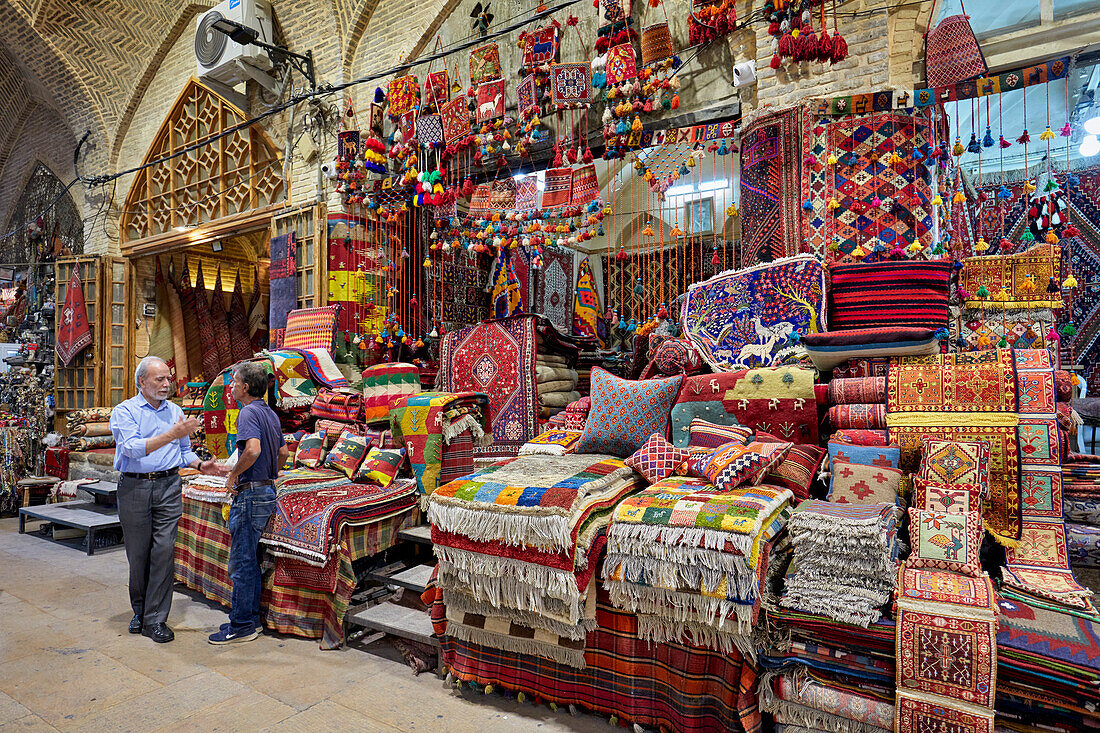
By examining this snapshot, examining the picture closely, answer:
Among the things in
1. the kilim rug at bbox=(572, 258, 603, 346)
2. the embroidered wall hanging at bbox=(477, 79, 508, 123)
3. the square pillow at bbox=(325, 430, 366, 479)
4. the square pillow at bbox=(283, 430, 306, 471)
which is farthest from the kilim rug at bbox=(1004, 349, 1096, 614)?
the kilim rug at bbox=(572, 258, 603, 346)

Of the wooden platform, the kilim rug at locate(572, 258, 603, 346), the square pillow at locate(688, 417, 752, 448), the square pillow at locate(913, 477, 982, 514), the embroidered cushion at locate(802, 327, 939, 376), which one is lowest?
the wooden platform

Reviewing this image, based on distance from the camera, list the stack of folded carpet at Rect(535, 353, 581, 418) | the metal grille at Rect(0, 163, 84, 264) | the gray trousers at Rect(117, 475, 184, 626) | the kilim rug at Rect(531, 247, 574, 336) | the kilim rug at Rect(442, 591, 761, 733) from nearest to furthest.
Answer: the kilim rug at Rect(442, 591, 761, 733) < the gray trousers at Rect(117, 475, 184, 626) < the stack of folded carpet at Rect(535, 353, 581, 418) < the kilim rug at Rect(531, 247, 574, 336) < the metal grille at Rect(0, 163, 84, 264)

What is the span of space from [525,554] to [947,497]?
1.75m

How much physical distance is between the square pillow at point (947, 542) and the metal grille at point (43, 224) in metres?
12.7

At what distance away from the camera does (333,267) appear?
717 cm

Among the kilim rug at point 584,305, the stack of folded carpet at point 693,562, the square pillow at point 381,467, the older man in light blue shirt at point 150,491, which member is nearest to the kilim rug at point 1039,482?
the stack of folded carpet at point 693,562

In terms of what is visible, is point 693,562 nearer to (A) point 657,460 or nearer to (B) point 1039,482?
(A) point 657,460

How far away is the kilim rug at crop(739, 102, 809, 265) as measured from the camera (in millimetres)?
4422

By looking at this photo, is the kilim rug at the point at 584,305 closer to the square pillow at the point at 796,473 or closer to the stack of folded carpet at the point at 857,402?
the stack of folded carpet at the point at 857,402

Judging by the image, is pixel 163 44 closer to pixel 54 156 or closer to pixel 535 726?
pixel 54 156

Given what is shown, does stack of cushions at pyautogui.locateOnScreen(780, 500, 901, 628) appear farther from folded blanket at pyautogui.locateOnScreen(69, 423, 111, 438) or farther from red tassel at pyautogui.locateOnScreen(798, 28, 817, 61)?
folded blanket at pyautogui.locateOnScreen(69, 423, 111, 438)

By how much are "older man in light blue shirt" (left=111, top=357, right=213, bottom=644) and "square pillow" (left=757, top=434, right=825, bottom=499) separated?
3118 mm

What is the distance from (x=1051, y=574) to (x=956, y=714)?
95 centimetres

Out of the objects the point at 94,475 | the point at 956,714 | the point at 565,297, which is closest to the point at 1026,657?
the point at 956,714
